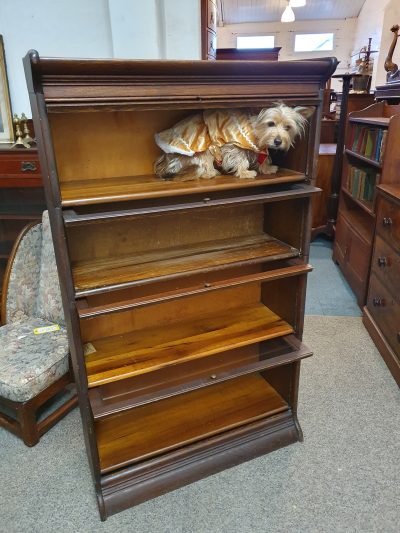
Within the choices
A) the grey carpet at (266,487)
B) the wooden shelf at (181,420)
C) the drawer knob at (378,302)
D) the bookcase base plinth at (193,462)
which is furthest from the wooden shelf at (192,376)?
the drawer knob at (378,302)

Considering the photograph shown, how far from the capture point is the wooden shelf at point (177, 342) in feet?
4.79

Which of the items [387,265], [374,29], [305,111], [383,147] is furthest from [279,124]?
[374,29]

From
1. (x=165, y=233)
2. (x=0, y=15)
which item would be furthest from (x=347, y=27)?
(x=165, y=233)

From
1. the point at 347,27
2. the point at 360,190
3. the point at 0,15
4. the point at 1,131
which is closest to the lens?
the point at 0,15

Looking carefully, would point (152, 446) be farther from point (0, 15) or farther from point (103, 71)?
point (0, 15)

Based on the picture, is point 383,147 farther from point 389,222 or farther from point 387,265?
point 387,265

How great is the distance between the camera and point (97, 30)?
2.29 metres

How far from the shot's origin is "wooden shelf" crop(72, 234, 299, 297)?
1.33 meters

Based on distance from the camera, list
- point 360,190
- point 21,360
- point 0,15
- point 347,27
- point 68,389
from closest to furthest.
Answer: point 21,360 < point 68,389 < point 0,15 < point 360,190 < point 347,27

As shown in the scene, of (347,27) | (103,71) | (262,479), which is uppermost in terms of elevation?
(347,27)

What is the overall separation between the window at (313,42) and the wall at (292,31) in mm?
75

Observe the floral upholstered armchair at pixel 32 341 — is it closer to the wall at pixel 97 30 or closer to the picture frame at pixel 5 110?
the picture frame at pixel 5 110

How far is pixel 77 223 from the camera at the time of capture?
1.14 metres

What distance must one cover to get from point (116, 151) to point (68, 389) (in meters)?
1.33
